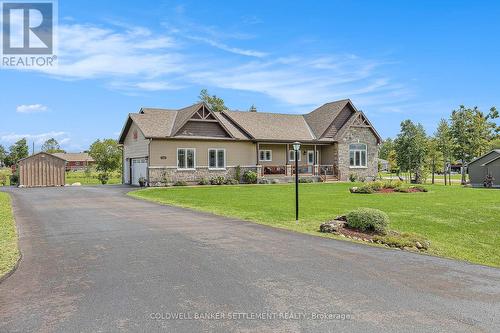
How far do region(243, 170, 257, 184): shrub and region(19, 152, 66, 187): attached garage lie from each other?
15628 mm

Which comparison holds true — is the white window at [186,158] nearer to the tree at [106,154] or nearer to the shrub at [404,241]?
the tree at [106,154]

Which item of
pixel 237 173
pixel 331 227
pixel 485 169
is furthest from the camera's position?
pixel 485 169

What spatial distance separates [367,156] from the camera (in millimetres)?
39281

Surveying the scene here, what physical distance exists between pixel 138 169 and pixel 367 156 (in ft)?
72.8

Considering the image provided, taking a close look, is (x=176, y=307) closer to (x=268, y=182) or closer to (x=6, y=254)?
(x=6, y=254)

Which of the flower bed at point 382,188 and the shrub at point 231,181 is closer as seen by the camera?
the flower bed at point 382,188

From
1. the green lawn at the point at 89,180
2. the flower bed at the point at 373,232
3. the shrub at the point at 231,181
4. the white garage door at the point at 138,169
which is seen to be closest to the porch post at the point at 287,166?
the shrub at the point at 231,181

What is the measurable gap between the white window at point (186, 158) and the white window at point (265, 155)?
279 inches

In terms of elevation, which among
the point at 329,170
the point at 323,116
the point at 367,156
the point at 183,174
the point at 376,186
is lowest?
the point at 376,186

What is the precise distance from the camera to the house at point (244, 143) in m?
31.6

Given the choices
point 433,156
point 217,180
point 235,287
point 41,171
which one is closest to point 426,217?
point 235,287

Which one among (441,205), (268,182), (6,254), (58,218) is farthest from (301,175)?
(6,254)

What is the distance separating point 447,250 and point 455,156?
40.8 meters

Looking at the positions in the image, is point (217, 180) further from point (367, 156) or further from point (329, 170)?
point (367, 156)
